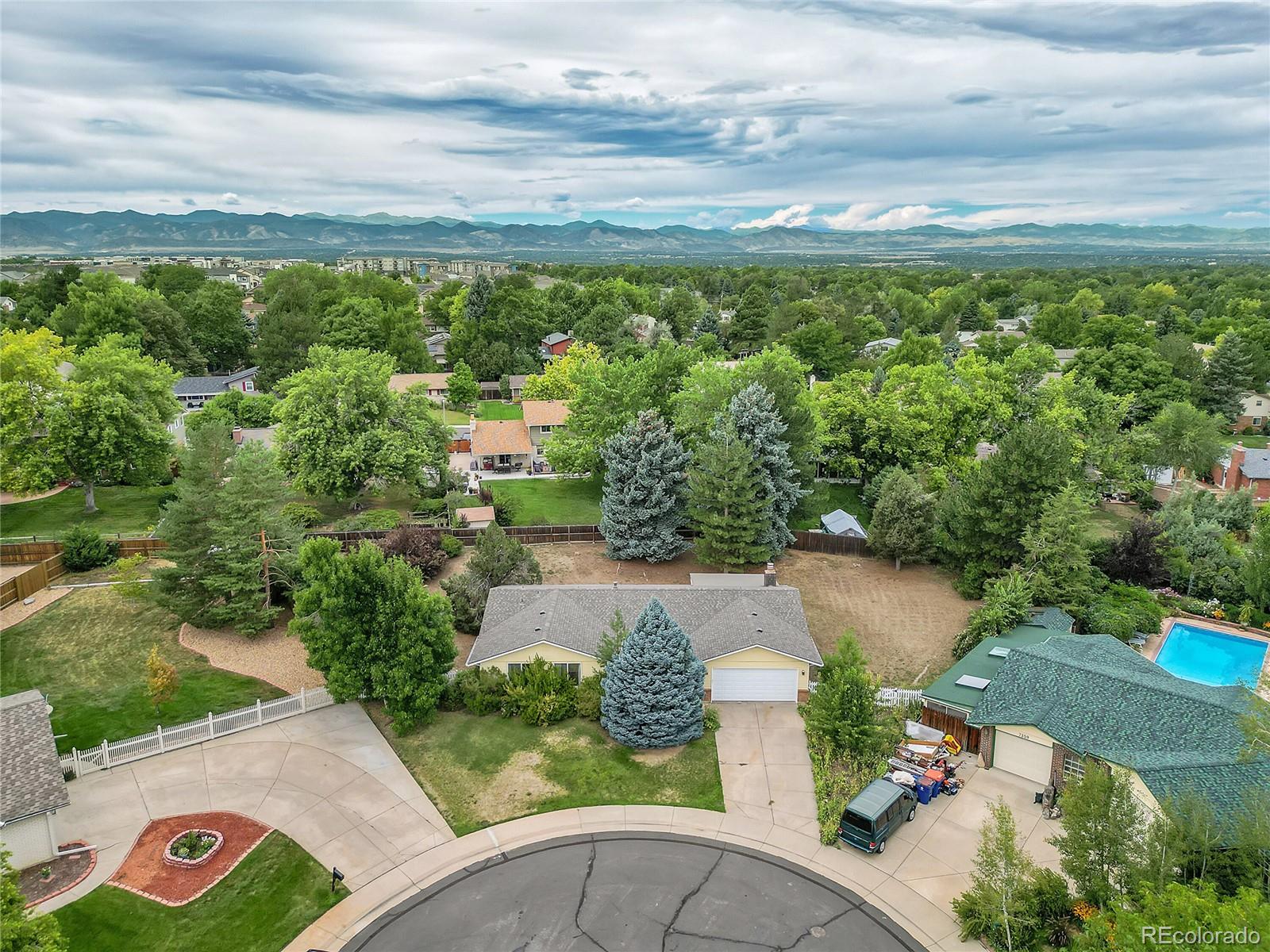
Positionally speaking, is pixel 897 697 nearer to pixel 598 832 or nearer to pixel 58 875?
pixel 598 832

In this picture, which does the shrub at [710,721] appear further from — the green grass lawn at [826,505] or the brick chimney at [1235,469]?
the brick chimney at [1235,469]

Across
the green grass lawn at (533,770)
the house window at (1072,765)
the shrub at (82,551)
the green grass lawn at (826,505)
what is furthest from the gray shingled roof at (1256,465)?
the shrub at (82,551)

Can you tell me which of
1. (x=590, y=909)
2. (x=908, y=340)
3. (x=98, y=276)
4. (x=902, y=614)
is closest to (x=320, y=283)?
(x=98, y=276)

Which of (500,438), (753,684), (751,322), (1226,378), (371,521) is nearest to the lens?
(753,684)

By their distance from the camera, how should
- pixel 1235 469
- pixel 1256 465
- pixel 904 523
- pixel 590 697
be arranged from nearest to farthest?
pixel 590 697
pixel 904 523
pixel 1256 465
pixel 1235 469

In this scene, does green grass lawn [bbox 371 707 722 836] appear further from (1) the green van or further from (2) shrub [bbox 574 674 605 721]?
(1) the green van

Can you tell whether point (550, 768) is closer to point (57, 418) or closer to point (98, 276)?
point (57, 418)

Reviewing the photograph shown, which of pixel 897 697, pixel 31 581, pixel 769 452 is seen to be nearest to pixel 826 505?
pixel 769 452
